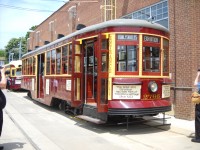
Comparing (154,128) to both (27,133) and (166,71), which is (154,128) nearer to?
(166,71)

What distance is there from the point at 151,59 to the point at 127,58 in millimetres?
737

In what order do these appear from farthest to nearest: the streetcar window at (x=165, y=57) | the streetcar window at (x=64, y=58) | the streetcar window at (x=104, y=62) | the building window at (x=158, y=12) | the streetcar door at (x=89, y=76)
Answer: the building window at (x=158, y=12)
the streetcar window at (x=64, y=58)
the streetcar door at (x=89, y=76)
the streetcar window at (x=165, y=57)
the streetcar window at (x=104, y=62)

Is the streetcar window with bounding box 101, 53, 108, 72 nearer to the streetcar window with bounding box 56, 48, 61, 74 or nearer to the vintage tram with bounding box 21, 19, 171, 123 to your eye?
the vintage tram with bounding box 21, 19, 171, 123

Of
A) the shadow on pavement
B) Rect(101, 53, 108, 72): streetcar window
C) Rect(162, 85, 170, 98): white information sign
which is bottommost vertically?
the shadow on pavement

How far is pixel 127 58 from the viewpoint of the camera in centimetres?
945

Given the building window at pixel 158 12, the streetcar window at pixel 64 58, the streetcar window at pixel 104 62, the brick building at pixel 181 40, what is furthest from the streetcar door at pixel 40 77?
the streetcar window at pixel 104 62

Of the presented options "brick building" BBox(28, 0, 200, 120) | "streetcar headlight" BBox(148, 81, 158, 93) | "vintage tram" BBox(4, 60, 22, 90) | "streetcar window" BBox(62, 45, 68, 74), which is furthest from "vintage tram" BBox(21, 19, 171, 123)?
"vintage tram" BBox(4, 60, 22, 90)

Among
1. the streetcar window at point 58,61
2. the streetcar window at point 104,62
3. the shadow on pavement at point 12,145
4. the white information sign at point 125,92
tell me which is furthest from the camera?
the streetcar window at point 58,61

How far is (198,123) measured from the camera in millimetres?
8266

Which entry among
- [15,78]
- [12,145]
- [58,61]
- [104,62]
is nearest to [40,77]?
[58,61]

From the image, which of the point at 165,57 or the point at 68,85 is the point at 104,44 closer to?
the point at 165,57

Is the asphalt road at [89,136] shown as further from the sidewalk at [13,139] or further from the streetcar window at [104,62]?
the streetcar window at [104,62]

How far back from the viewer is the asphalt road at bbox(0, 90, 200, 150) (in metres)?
7.88

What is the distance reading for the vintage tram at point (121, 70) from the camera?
9.28 meters
